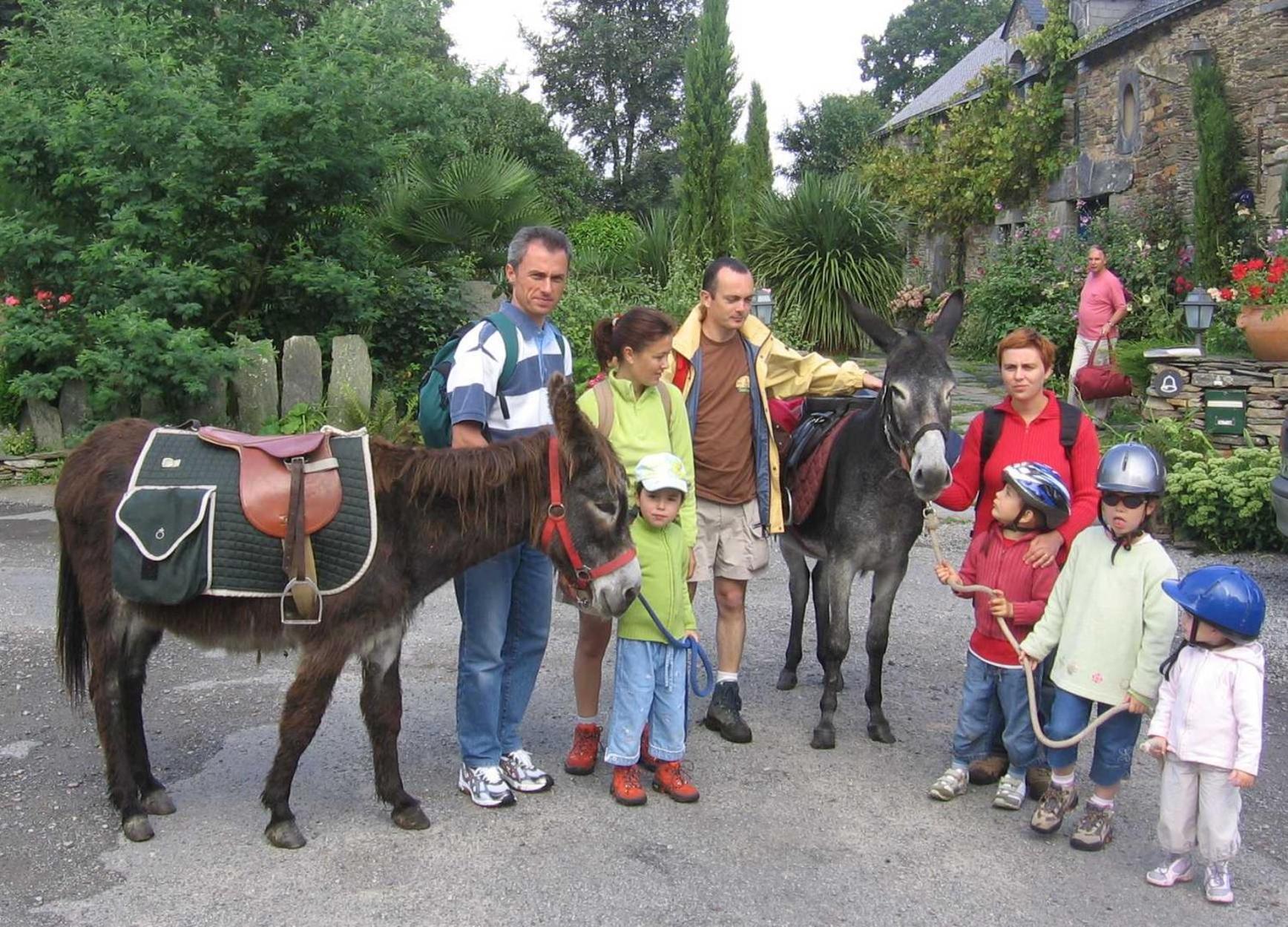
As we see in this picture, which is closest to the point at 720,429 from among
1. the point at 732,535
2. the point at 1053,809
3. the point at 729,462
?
the point at 729,462

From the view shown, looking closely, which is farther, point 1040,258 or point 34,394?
point 1040,258

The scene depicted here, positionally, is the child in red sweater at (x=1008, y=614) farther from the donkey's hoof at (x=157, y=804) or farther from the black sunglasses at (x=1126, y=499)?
the donkey's hoof at (x=157, y=804)

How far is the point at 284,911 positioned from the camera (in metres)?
3.29

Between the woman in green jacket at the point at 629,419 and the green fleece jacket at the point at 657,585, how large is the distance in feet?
0.33

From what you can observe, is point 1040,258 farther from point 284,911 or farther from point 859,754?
point 284,911

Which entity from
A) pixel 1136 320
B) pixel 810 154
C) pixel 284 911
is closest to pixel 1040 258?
pixel 1136 320

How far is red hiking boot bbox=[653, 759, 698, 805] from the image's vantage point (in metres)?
4.09

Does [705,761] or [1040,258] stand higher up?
[1040,258]

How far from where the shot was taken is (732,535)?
15.4 ft

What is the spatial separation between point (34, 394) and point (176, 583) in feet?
24.1

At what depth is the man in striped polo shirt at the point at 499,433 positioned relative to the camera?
388cm

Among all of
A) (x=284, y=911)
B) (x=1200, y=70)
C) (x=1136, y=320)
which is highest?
(x=1200, y=70)

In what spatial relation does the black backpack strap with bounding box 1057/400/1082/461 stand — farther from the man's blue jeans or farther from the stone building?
the stone building

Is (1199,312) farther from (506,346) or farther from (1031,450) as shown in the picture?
(506,346)
